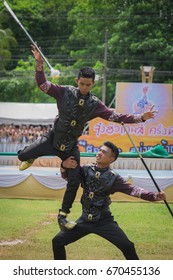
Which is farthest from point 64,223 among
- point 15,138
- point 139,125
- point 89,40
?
point 89,40

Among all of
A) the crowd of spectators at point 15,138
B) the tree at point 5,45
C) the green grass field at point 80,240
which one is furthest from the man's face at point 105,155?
the tree at point 5,45

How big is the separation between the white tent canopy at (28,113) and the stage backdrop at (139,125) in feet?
17.2

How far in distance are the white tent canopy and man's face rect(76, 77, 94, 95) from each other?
1612cm

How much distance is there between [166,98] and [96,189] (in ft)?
39.9

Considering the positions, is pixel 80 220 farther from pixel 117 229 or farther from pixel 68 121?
pixel 68 121

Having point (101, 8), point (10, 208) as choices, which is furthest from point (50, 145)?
point (101, 8)

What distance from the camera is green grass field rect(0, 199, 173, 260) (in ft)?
26.1

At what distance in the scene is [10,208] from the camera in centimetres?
1184

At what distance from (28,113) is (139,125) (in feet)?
22.9

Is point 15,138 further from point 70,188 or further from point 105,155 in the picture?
point 105,155

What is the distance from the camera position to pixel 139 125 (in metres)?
17.5

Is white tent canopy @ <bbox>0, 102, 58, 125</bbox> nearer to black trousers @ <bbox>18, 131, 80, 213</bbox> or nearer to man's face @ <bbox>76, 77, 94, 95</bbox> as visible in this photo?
black trousers @ <bbox>18, 131, 80, 213</bbox>

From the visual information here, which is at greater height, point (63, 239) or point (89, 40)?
point (89, 40)

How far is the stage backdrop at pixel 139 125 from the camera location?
1734 cm
